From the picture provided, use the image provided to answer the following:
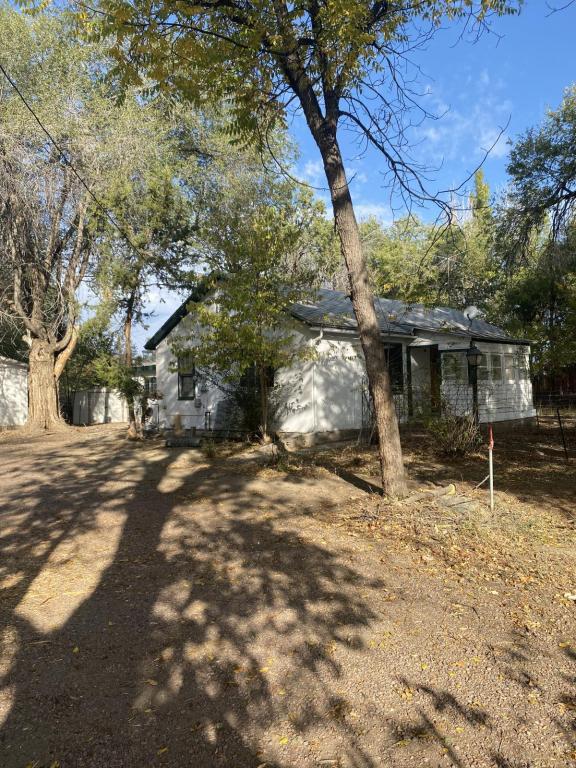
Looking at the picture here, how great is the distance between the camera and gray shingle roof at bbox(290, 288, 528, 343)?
13398 millimetres

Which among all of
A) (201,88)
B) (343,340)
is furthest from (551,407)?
(201,88)

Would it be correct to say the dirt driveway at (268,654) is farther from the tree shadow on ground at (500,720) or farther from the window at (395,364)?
the window at (395,364)

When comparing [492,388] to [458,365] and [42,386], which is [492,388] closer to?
[458,365]

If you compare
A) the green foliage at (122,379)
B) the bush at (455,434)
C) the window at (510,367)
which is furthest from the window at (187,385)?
the window at (510,367)

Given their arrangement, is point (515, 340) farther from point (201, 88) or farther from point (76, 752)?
point (76, 752)

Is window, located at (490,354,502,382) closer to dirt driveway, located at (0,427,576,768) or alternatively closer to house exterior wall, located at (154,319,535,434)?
house exterior wall, located at (154,319,535,434)

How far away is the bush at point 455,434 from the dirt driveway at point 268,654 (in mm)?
4891

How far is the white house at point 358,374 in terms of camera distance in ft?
44.9

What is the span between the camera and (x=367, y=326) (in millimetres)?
7445

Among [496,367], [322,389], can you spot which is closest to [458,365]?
[496,367]

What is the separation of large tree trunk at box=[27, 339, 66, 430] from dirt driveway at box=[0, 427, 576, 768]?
14033mm

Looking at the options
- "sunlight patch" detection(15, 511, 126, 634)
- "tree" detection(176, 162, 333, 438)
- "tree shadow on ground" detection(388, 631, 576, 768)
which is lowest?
"tree shadow on ground" detection(388, 631, 576, 768)

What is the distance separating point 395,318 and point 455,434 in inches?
115

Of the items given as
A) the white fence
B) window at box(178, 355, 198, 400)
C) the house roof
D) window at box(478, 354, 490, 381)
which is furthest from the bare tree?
window at box(478, 354, 490, 381)
